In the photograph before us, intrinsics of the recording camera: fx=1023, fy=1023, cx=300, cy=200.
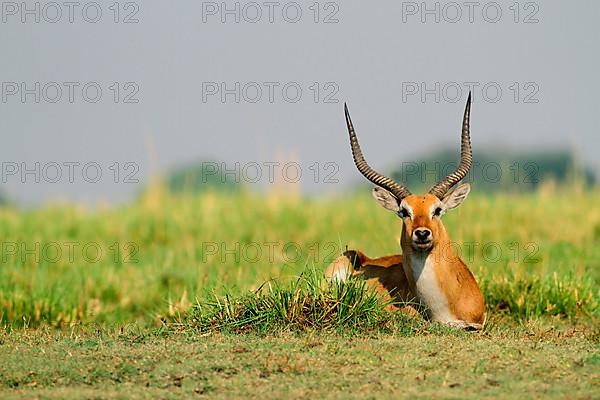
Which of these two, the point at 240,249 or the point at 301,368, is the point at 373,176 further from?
the point at 240,249

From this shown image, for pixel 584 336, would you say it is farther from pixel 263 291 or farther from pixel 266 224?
pixel 266 224

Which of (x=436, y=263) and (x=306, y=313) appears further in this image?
(x=436, y=263)

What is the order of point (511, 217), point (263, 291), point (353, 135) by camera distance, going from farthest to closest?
point (511, 217) < point (353, 135) < point (263, 291)

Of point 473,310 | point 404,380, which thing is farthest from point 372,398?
point 473,310

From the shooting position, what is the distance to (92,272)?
1186cm

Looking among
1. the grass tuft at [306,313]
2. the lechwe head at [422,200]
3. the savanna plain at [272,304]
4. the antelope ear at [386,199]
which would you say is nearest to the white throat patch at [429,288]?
the lechwe head at [422,200]

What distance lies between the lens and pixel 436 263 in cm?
867

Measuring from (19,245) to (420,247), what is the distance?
7.48 metres

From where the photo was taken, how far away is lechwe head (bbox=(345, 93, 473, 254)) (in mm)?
8477

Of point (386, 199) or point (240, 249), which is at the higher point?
point (386, 199)

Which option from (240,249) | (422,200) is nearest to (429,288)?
(422,200)

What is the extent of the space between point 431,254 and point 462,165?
897 millimetres

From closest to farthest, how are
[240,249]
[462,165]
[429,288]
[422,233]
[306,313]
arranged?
[306,313] < [422,233] < [429,288] < [462,165] < [240,249]

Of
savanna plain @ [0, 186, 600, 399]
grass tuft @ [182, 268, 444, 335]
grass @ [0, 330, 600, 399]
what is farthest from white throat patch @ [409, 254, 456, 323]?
grass @ [0, 330, 600, 399]
